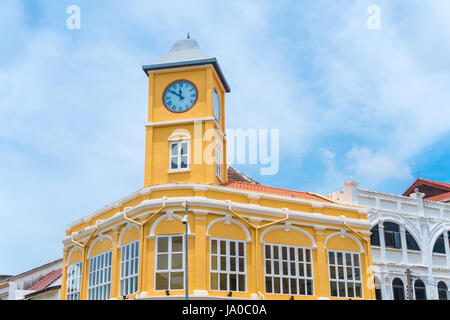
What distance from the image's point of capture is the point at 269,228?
27.8m

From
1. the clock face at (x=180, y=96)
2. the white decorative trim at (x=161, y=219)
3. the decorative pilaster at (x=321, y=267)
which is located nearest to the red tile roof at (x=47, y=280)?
the clock face at (x=180, y=96)

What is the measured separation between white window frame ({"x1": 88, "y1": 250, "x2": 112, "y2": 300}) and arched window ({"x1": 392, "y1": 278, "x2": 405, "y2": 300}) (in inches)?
599

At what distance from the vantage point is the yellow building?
25812 millimetres

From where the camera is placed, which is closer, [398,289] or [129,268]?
[129,268]

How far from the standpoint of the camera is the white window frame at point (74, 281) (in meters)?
30.9

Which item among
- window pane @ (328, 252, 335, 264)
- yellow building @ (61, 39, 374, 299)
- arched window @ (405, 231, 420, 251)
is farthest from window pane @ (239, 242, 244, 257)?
arched window @ (405, 231, 420, 251)

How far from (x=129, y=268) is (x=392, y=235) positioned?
49.3 feet

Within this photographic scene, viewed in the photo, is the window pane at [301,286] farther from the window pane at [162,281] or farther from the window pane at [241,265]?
the window pane at [162,281]

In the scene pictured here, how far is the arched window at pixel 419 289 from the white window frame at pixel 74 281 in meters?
18.3

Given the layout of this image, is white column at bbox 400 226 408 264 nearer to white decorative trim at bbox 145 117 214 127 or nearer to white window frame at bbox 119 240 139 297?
white decorative trim at bbox 145 117 214 127

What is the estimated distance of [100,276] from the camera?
2905 cm

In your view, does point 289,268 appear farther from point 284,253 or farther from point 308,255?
point 308,255

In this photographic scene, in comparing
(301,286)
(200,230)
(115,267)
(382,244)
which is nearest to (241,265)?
(200,230)
